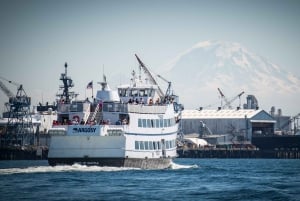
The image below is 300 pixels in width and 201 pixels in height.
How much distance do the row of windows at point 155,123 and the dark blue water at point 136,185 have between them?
207 inches

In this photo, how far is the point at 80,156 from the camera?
2761 inches

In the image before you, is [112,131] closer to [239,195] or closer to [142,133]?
[142,133]

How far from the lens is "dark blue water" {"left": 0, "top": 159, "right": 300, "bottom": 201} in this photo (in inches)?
2034

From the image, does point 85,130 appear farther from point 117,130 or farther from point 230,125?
point 230,125

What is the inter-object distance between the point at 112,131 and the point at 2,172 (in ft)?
36.9

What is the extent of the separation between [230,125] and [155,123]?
335ft

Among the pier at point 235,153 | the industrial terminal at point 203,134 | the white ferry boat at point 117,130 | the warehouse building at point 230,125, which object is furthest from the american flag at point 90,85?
the warehouse building at point 230,125

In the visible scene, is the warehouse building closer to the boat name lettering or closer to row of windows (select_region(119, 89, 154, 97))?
row of windows (select_region(119, 89, 154, 97))

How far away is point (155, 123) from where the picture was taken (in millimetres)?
79500

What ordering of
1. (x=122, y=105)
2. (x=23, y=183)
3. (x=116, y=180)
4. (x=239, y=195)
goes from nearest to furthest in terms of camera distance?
(x=239, y=195)
(x=23, y=183)
(x=116, y=180)
(x=122, y=105)

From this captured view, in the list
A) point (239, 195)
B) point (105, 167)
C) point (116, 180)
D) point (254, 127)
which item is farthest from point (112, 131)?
point (254, 127)

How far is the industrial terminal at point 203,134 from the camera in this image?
150 m

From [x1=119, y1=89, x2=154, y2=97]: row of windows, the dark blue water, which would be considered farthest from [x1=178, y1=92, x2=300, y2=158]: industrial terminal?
the dark blue water

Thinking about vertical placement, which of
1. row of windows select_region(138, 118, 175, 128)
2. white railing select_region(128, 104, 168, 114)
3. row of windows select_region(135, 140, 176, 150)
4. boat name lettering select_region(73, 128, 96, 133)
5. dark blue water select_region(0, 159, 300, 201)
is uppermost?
white railing select_region(128, 104, 168, 114)
